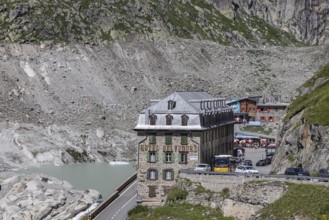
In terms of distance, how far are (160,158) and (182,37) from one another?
140119 mm

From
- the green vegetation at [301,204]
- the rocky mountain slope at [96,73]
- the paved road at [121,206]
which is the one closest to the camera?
the green vegetation at [301,204]

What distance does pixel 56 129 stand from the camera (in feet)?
414

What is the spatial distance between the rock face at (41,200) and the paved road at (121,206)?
4.36 meters

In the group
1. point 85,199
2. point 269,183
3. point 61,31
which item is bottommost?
point 85,199

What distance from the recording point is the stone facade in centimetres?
5778

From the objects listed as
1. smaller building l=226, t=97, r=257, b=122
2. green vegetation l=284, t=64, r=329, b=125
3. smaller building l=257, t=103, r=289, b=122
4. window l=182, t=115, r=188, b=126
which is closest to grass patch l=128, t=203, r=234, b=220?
green vegetation l=284, t=64, r=329, b=125

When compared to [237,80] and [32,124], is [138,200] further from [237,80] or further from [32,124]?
[237,80]

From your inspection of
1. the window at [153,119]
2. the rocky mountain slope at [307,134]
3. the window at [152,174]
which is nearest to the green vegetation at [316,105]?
the rocky mountain slope at [307,134]

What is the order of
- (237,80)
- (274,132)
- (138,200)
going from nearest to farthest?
(138,200) < (274,132) < (237,80)

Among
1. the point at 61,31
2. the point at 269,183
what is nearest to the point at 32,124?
the point at 61,31

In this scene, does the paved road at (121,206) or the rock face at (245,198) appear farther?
the paved road at (121,206)

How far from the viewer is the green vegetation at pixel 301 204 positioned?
39188 mm

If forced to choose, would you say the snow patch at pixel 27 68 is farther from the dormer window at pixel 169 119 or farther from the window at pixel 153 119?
the dormer window at pixel 169 119

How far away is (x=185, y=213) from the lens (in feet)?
149
